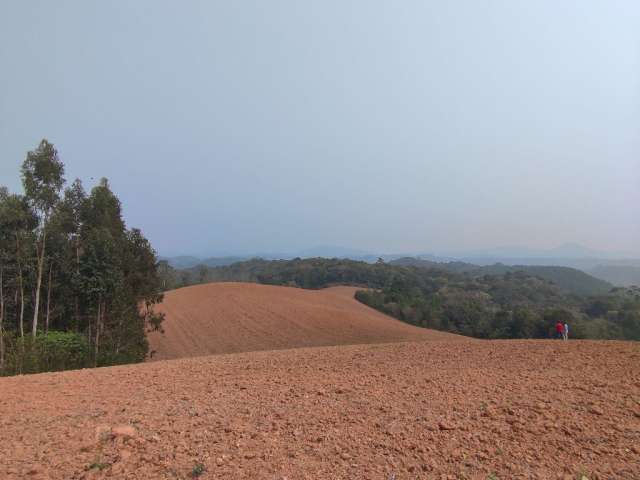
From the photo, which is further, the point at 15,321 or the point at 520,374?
the point at 15,321

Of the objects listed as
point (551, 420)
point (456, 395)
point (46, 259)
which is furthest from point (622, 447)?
point (46, 259)

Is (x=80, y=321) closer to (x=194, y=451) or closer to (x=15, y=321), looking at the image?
(x=15, y=321)

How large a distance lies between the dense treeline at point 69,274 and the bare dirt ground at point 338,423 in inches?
264

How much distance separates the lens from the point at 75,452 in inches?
159

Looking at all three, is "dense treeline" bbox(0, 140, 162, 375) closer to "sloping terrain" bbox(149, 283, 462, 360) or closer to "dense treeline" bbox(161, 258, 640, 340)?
"sloping terrain" bbox(149, 283, 462, 360)

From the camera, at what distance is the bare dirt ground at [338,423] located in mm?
3635

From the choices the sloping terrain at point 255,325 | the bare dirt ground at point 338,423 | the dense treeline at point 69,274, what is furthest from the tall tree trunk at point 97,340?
the bare dirt ground at point 338,423

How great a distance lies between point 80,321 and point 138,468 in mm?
15128

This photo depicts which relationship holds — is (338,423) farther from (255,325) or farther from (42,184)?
(255,325)

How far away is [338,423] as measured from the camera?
4559 millimetres

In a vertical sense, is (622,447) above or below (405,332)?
above

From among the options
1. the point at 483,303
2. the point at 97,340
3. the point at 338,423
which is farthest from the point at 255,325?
the point at 483,303

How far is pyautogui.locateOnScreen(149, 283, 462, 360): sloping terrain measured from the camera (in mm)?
20719

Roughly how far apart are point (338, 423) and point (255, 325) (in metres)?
21.7
